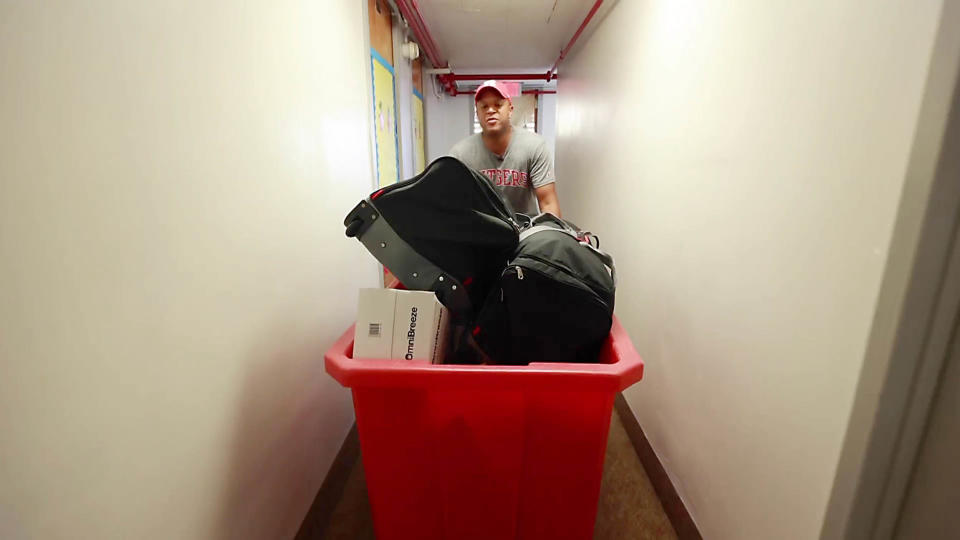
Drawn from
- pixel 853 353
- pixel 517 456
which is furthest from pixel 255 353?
pixel 853 353

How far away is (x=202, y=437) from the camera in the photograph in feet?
2.42

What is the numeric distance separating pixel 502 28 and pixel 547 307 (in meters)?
2.95

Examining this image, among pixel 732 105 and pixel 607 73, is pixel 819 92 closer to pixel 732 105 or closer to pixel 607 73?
pixel 732 105

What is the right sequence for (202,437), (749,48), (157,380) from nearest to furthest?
(157,380) < (202,437) < (749,48)

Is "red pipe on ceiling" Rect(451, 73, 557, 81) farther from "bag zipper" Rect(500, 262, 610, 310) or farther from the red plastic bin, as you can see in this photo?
the red plastic bin

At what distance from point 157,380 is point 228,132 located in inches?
18.0

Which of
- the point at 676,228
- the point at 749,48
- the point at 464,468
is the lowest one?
the point at 464,468

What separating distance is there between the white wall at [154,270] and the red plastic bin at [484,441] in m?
0.24

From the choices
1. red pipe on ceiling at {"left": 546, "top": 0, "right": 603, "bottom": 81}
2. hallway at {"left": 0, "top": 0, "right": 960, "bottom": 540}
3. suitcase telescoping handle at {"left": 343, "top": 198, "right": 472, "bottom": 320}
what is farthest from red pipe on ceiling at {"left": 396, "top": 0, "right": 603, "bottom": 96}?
suitcase telescoping handle at {"left": 343, "top": 198, "right": 472, "bottom": 320}

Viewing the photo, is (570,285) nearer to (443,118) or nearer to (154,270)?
(154,270)

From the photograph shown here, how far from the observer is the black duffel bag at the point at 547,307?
2.82 ft

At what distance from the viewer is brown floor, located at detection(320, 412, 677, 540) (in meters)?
1.23

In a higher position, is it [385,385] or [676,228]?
[676,228]

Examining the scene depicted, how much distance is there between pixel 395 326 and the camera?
837mm
